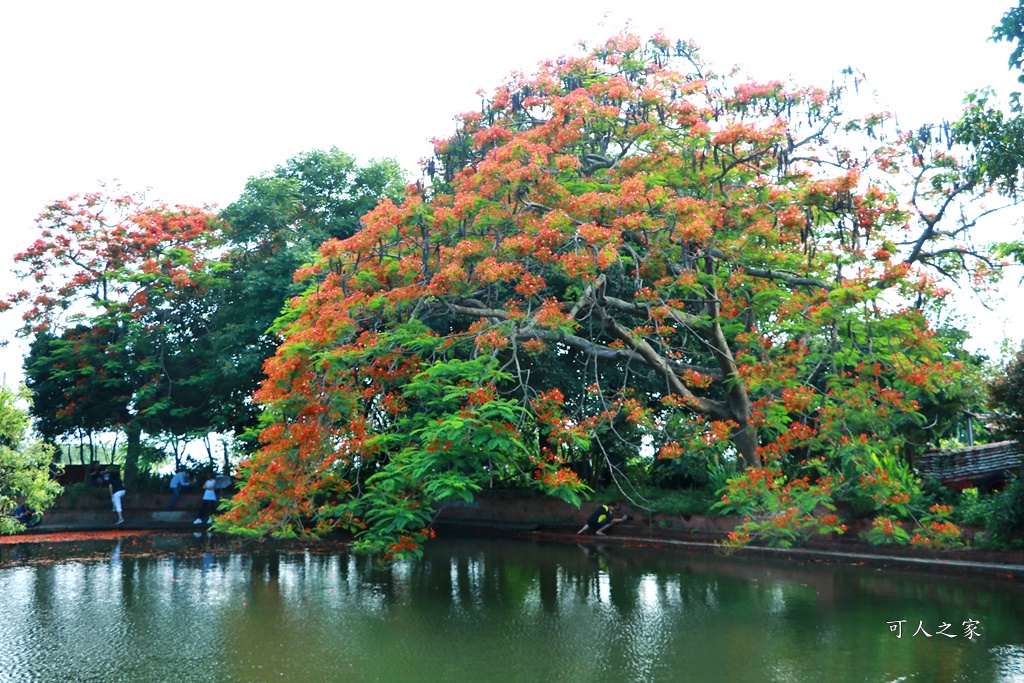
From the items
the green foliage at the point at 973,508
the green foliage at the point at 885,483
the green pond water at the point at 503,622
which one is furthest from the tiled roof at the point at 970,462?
the green pond water at the point at 503,622

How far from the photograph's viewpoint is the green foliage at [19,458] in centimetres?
1555

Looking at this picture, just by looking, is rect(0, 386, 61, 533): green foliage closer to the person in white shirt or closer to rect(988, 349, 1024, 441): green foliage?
the person in white shirt

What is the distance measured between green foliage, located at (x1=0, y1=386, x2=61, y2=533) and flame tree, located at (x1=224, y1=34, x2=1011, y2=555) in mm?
5703

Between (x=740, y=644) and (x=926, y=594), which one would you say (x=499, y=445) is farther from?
(x=926, y=594)

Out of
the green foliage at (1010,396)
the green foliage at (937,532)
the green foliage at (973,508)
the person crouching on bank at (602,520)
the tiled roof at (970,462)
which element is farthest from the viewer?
the person crouching on bank at (602,520)

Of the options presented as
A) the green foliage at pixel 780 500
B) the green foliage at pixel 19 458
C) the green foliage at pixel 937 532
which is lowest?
the green foliage at pixel 937 532

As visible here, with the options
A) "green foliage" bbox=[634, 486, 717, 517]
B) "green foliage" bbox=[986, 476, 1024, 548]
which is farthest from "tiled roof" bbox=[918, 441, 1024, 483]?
"green foliage" bbox=[634, 486, 717, 517]

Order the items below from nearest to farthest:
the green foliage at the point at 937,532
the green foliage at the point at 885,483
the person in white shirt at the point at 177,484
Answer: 1. the green foliage at the point at 937,532
2. the green foliage at the point at 885,483
3. the person in white shirt at the point at 177,484

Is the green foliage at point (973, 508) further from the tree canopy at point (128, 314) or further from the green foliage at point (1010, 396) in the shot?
the tree canopy at point (128, 314)

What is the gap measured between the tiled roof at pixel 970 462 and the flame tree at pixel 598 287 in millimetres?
2076

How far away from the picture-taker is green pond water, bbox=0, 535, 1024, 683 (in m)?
7.52

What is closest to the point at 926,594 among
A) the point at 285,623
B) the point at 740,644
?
the point at 740,644

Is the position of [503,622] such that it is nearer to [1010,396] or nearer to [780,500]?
[780,500]

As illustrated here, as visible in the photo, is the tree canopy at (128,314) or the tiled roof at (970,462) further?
the tree canopy at (128,314)
